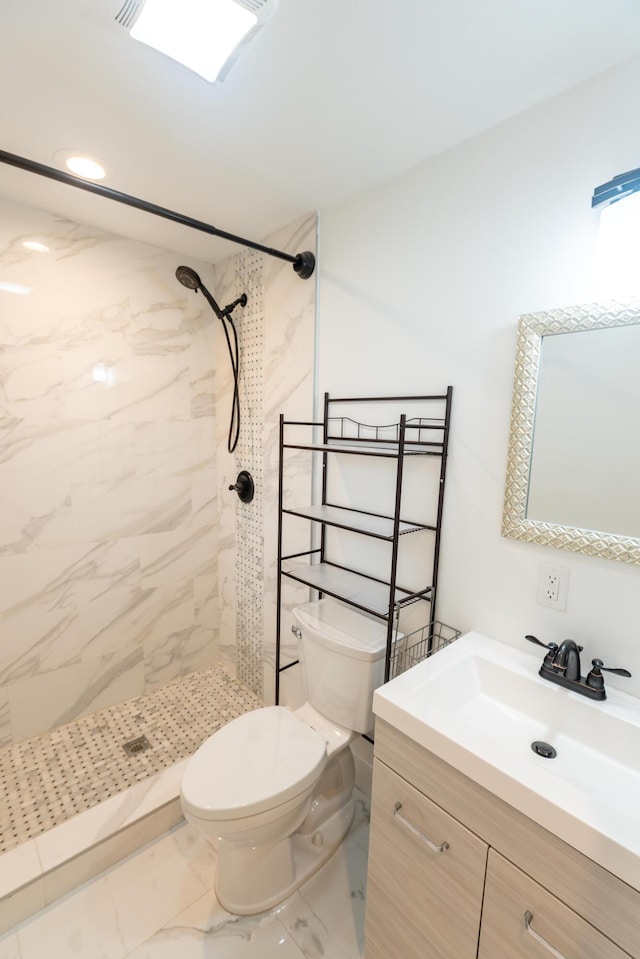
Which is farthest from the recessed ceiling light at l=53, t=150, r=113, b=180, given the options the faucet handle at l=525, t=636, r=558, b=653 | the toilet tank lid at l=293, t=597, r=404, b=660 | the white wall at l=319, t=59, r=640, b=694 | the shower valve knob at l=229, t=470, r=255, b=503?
the faucet handle at l=525, t=636, r=558, b=653

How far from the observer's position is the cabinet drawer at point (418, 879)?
2.84ft

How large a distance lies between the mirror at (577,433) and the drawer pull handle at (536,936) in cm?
76

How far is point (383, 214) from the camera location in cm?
151

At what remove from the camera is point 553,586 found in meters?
1.14

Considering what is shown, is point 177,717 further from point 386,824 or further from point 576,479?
point 576,479

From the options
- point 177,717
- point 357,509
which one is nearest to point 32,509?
point 177,717

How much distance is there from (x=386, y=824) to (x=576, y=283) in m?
1.48

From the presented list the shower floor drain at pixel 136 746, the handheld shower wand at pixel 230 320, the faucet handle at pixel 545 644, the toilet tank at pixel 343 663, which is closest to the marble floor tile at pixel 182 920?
the shower floor drain at pixel 136 746

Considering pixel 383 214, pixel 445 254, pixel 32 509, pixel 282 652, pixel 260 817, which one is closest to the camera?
pixel 260 817

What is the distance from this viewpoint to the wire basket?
55.7 inches

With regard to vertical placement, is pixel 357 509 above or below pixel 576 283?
below

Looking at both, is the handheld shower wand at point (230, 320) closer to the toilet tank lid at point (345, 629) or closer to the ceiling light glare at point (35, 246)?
the ceiling light glare at point (35, 246)

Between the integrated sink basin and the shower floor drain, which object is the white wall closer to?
the integrated sink basin

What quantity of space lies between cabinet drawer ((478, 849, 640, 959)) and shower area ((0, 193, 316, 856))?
140 centimetres
